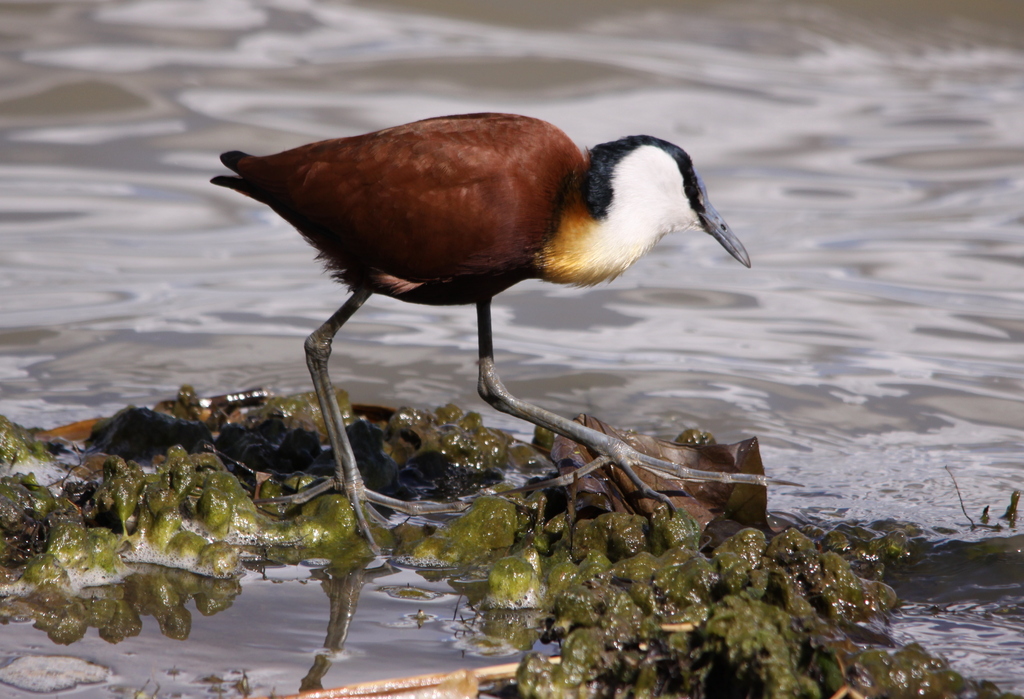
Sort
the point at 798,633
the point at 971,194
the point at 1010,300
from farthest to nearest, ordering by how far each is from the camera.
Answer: the point at 971,194
the point at 1010,300
the point at 798,633

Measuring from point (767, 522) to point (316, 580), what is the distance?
5.03 feet

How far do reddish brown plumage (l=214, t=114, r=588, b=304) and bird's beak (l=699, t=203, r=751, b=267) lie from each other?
1.84 ft

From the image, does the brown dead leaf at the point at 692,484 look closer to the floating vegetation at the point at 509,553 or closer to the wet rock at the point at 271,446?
the floating vegetation at the point at 509,553

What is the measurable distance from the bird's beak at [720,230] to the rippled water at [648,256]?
0.95 m

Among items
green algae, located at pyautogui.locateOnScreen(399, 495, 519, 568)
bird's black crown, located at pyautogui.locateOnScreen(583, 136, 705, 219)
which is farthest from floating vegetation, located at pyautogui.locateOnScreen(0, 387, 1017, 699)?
bird's black crown, located at pyautogui.locateOnScreen(583, 136, 705, 219)

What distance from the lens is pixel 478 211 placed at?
3717mm

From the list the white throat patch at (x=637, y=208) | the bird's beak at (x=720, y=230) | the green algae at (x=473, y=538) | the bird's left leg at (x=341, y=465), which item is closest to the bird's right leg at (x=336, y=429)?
the bird's left leg at (x=341, y=465)

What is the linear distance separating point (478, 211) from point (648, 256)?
4.97 m

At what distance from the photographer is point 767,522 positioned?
383cm

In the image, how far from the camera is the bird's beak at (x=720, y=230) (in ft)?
13.8

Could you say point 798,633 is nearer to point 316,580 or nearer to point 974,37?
point 316,580

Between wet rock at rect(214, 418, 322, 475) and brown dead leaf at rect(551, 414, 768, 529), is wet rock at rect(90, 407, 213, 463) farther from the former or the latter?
brown dead leaf at rect(551, 414, 768, 529)

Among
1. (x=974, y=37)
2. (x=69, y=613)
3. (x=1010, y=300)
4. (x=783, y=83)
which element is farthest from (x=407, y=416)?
(x=974, y=37)

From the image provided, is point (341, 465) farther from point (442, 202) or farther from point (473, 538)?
point (442, 202)
